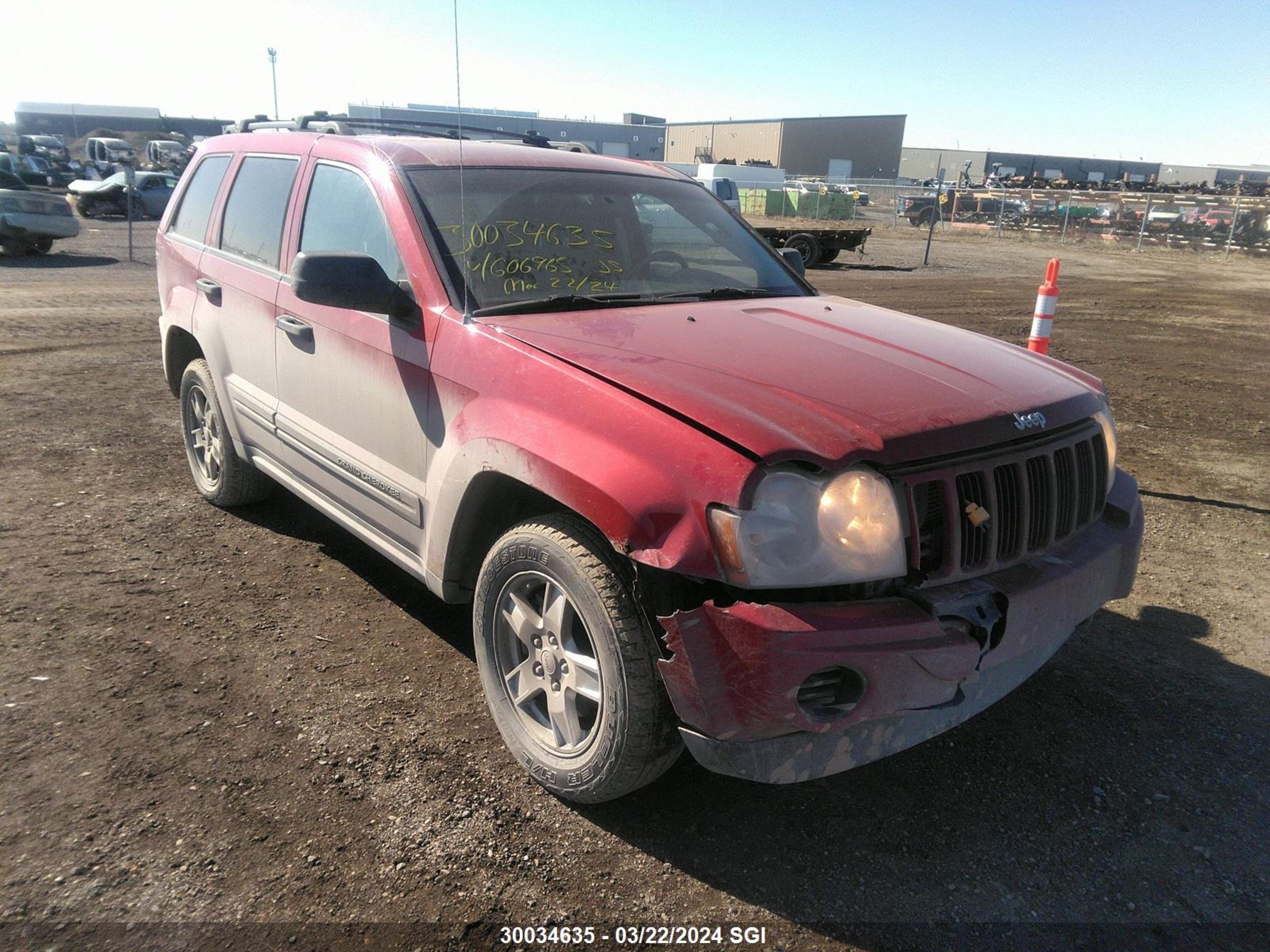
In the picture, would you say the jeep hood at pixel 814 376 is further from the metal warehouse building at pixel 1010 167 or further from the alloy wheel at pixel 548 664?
the metal warehouse building at pixel 1010 167

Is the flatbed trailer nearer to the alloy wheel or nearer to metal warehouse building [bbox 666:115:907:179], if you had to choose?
the alloy wheel

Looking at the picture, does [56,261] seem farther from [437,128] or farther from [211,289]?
[437,128]

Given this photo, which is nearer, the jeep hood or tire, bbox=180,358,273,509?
the jeep hood

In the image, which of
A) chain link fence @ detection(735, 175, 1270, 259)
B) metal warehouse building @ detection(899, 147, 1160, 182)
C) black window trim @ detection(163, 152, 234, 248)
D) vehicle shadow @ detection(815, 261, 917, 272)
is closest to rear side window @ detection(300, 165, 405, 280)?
black window trim @ detection(163, 152, 234, 248)

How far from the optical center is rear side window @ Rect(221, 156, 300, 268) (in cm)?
400

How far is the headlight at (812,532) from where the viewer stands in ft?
7.07

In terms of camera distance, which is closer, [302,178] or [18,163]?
[302,178]

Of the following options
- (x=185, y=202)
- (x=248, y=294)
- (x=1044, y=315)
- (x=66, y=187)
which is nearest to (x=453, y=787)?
(x=248, y=294)

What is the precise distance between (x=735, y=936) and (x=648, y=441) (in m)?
1.28

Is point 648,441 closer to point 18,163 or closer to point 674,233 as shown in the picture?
point 674,233

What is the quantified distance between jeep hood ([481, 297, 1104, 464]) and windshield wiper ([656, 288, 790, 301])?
0.23 ft

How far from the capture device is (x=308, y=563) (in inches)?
174

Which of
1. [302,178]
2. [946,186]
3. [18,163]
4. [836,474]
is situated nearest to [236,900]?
[836,474]

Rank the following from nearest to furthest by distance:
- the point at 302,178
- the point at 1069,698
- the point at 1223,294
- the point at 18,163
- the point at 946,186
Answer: the point at 1069,698, the point at 302,178, the point at 1223,294, the point at 18,163, the point at 946,186
